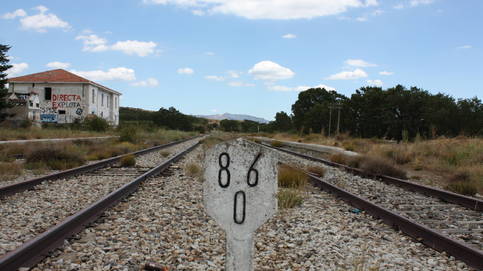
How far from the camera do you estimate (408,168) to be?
48.7 ft

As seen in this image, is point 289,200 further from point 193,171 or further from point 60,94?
point 60,94

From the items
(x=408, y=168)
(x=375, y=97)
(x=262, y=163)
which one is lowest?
(x=408, y=168)

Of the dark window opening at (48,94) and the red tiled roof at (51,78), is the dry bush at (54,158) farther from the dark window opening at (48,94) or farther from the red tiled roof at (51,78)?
the dark window opening at (48,94)

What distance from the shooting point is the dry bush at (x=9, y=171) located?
29.7ft

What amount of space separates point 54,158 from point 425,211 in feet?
34.7

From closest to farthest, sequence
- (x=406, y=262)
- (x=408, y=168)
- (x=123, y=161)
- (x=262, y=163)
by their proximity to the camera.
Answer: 1. (x=262, y=163)
2. (x=406, y=262)
3. (x=123, y=161)
4. (x=408, y=168)

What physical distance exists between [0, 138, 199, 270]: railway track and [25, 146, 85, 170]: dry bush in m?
1.49

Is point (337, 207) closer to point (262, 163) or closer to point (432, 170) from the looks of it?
point (262, 163)

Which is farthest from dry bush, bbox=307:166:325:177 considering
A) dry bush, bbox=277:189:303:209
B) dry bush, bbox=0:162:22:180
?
dry bush, bbox=0:162:22:180

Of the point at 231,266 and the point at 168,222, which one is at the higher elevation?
the point at 231,266

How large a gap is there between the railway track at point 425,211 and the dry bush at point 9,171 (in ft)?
22.9

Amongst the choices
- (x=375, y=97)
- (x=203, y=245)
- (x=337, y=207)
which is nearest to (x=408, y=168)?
(x=337, y=207)

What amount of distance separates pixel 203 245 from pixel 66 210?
8.68ft

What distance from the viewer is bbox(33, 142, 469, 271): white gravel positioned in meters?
3.86
